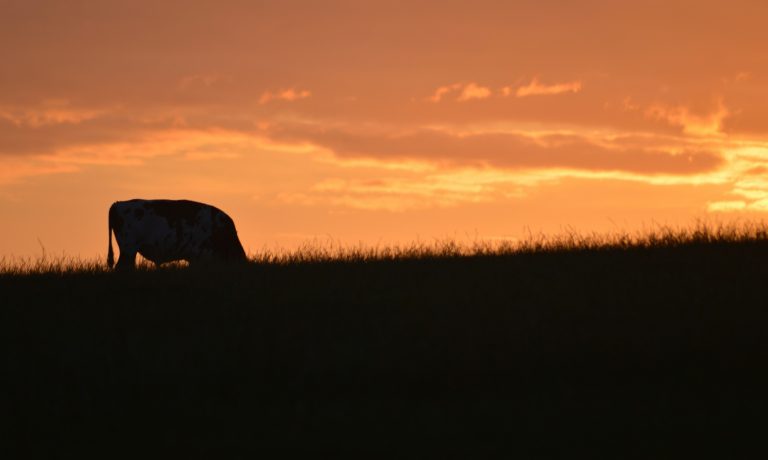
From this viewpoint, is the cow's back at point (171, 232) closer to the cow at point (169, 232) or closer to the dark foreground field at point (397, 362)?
the cow at point (169, 232)

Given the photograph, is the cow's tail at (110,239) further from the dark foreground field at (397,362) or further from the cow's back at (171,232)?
the dark foreground field at (397,362)

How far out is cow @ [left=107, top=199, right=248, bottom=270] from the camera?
2073 cm

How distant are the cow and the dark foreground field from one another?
16.9ft

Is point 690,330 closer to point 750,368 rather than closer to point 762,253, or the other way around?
point 750,368

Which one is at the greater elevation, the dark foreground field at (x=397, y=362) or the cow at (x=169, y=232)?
the cow at (x=169, y=232)

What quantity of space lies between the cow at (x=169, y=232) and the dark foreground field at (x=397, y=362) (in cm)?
515

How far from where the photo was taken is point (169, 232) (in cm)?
2075

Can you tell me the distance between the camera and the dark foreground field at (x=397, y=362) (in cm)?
801

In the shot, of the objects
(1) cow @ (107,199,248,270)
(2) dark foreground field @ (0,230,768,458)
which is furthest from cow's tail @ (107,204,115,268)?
(2) dark foreground field @ (0,230,768,458)

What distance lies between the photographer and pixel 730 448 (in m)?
7.62

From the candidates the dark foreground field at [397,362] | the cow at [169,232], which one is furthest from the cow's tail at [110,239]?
the dark foreground field at [397,362]

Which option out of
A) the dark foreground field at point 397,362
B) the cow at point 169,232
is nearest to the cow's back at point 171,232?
the cow at point 169,232

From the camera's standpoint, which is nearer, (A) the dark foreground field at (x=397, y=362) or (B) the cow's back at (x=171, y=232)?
(A) the dark foreground field at (x=397, y=362)

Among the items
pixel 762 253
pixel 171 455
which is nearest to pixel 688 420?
pixel 171 455
